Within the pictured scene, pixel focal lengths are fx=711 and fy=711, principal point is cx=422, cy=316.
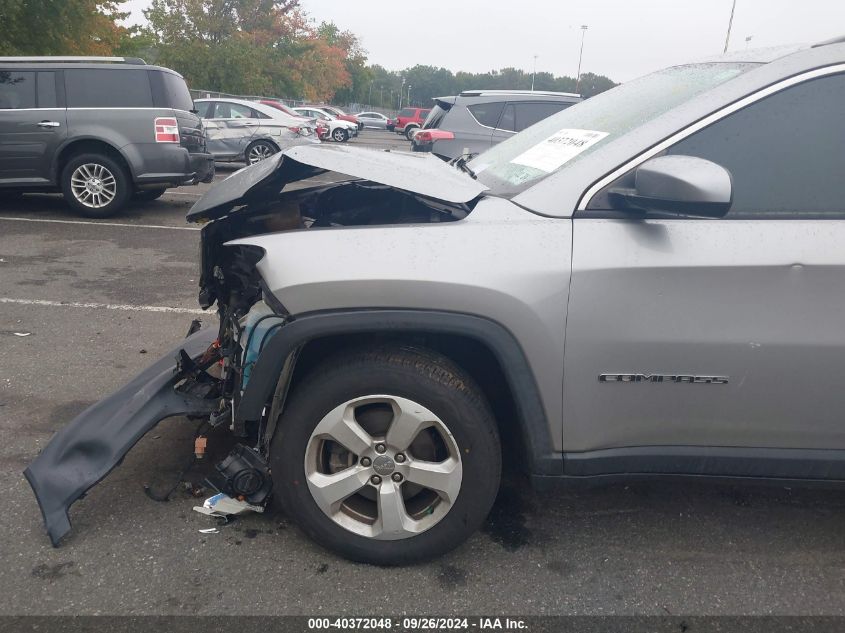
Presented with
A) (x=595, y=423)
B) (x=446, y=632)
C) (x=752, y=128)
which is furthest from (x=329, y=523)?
(x=752, y=128)

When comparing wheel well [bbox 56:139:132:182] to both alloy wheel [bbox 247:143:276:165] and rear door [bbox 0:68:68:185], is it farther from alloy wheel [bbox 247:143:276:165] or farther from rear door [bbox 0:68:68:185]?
alloy wheel [bbox 247:143:276:165]

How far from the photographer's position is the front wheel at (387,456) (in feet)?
7.84

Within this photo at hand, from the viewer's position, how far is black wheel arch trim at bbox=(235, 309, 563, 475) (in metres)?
2.30

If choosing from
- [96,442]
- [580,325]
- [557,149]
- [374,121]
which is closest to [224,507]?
[96,442]

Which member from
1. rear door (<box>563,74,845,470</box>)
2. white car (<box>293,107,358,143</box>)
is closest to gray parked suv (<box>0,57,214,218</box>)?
rear door (<box>563,74,845,470</box>)

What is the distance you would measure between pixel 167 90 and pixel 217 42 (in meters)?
36.3

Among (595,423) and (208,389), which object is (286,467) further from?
(595,423)

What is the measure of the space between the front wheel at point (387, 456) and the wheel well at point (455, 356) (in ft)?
0.22

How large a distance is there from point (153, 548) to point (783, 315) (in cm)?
234

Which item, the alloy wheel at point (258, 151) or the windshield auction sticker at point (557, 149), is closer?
the windshield auction sticker at point (557, 149)

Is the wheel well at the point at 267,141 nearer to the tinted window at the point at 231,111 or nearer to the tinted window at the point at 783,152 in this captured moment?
the tinted window at the point at 231,111

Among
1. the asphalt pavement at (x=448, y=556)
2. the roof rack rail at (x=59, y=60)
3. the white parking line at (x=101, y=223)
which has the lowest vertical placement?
the asphalt pavement at (x=448, y=556)

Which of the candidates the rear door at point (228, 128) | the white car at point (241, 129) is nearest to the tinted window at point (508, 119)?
the white car at point (241, 129)

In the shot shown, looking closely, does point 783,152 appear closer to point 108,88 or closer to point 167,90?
point 167,90
